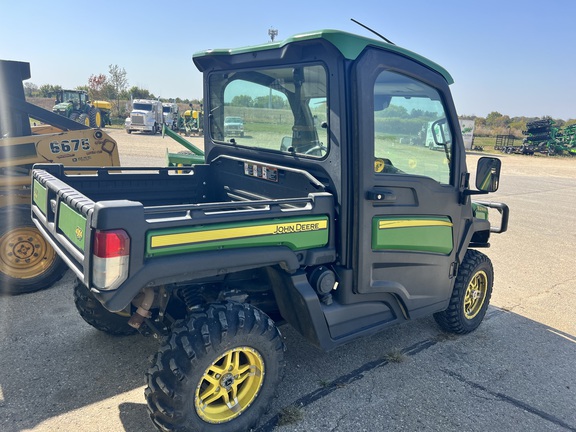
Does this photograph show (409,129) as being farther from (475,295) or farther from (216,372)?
(216,372)

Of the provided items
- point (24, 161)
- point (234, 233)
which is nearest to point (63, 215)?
point (234, 233)

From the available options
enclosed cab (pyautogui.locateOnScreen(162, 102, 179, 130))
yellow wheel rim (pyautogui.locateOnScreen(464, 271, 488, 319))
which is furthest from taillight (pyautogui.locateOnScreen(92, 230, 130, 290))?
enclosed cab (pyautogui.locateOnScreen(162, 102, 179, 130))

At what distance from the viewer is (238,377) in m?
2.60

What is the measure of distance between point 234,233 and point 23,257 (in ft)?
9.90

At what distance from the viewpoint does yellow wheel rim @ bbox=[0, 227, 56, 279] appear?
4266 millimetres

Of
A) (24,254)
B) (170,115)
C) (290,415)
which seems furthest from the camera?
(170,115)

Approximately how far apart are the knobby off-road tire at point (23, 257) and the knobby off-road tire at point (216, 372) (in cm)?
263

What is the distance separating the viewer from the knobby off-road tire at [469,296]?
12.6ft

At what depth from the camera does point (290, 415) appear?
9.03 feet

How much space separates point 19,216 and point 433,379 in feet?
13.1

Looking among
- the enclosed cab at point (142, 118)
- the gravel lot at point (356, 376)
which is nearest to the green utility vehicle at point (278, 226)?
the gravel lot at point (356, 376)

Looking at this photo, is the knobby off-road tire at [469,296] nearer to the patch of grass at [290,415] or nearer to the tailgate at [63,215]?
the patch of grass at [290,415]

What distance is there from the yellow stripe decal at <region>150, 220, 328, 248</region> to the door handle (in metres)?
0.33

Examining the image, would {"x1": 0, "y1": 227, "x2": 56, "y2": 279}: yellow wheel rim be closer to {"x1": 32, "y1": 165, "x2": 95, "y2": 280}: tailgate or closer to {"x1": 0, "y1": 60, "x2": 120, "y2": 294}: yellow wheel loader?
{"x1": 0, "y1": 60, "x2": 120, "y2": 294}: yellow wheel loader
